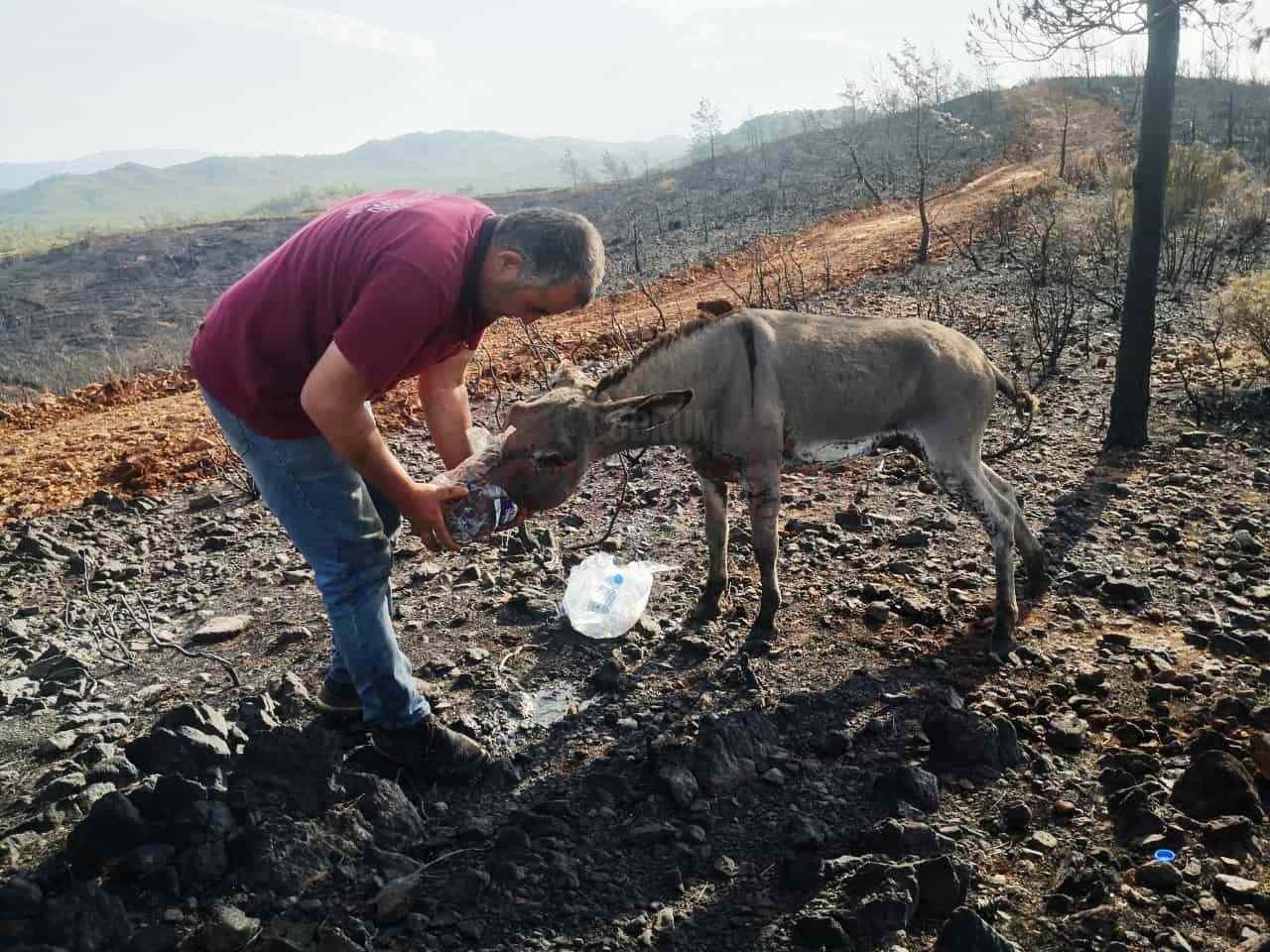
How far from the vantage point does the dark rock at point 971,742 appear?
3754 millimetres

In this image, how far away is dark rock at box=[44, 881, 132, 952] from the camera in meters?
2.75

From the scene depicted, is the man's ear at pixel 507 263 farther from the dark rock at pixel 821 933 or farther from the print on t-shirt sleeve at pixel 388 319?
the dark rock at pixel 821 933

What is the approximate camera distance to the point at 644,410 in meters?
4.07

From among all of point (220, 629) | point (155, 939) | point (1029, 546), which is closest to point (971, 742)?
point (1029, 546)

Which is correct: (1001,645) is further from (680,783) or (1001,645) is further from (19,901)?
(19,901)

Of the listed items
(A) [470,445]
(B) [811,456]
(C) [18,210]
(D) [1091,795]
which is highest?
(C) [18,210]

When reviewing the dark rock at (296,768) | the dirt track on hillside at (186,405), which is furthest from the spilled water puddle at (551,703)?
the dirt track on hillside at (186,405)

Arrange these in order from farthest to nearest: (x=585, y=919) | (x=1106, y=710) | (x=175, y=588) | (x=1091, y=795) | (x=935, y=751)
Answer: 1. (x=175, y=588)
2. (x=1106, y=710)
3. (x=935, y=751)
4. (x=1091, y=795)
5. (x=585, y=919)

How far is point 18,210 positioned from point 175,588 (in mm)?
238074

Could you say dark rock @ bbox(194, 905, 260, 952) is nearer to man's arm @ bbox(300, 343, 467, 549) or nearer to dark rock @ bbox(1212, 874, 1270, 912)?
man's arm @ bbox(300, 343, 467, 549)

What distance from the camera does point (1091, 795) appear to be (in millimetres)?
3549

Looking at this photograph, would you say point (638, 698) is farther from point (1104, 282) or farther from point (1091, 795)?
point (1104, 282)

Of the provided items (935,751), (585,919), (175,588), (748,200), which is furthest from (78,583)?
(748,200)

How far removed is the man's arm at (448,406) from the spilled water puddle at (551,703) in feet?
4.10
